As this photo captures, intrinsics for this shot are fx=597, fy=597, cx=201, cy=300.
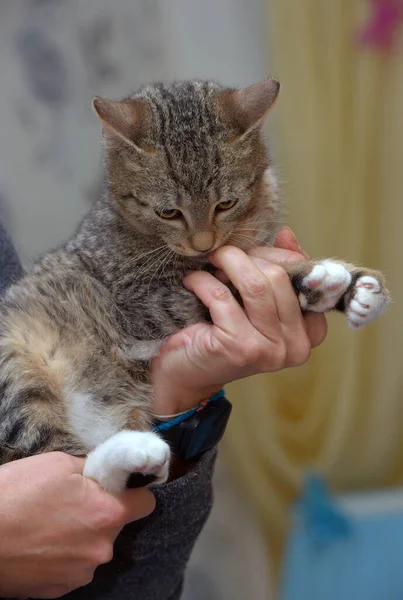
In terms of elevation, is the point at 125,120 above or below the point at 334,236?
above

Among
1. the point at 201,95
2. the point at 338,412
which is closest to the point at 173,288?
the point at 201,95

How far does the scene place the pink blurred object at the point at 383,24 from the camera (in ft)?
5.30

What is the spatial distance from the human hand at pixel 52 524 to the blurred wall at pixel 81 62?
1023mm

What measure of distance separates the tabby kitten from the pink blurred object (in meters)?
0.76

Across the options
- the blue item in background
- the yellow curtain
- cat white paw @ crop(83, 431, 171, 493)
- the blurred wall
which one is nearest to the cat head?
cat white paw @ crop(83, 431, 171, 493)

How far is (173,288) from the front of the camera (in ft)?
3.51

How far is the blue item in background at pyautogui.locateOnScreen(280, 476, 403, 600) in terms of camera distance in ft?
5.89

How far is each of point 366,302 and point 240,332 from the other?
20 cm

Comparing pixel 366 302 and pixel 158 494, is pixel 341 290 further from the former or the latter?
pixel 158 494

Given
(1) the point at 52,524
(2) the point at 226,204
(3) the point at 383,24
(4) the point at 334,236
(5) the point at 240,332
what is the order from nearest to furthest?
1. (1) the point at 52,524
2. (5) the point at 240,332
3. (2) the point at 226,204
4. (3) the point at 383,24
5. (4) the point at 334,236

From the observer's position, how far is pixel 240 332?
2.99 ft

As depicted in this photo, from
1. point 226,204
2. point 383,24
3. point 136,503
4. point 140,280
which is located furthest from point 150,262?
point 383,24

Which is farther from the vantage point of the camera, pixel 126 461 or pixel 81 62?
pixel 81 62

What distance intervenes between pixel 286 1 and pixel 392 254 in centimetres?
78
